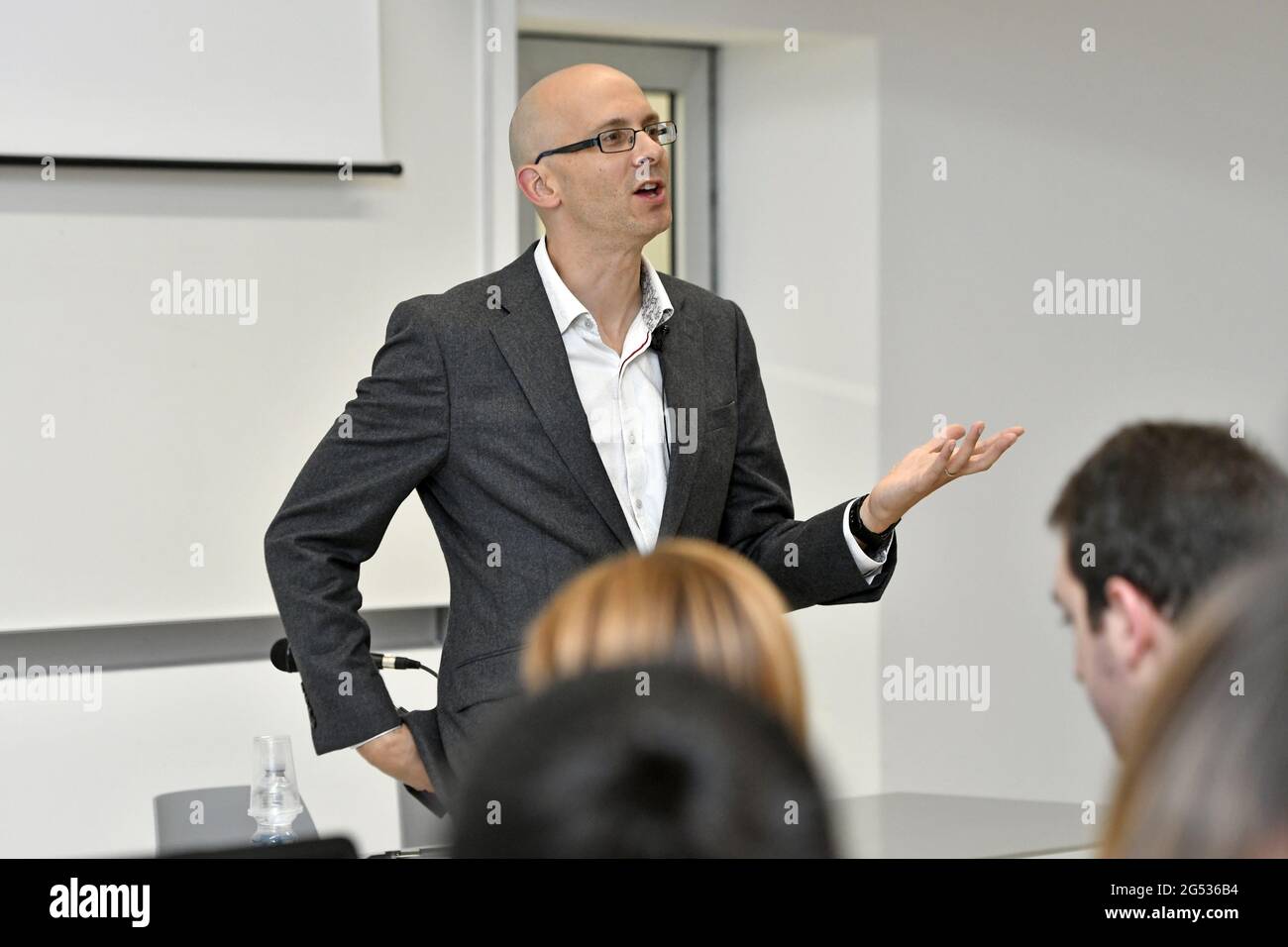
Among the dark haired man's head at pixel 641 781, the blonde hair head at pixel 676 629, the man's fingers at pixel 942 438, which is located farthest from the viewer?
the man's fingers at pixel 942 438

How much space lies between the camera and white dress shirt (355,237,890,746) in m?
2.43

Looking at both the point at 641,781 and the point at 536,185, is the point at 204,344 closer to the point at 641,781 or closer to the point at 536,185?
the point at 536,185

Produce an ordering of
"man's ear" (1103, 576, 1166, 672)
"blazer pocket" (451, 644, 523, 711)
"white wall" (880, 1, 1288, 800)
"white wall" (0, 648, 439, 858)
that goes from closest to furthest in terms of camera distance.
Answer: "man's ear" (1103, 576, 1166, 672), "blazer pocket" (451, 644, 523, 711), "white wall" (0, 648, 439, 858), "white wall" (880, 1, 1288, 800)

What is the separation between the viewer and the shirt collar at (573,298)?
248 centimetres

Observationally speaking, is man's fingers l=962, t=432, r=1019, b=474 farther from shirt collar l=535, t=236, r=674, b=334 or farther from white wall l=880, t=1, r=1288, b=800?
white wall l=880, t=1, r=1288, b=800

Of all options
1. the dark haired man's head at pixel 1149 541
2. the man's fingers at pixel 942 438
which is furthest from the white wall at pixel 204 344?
the dark haired man's head at pixel 1149 541

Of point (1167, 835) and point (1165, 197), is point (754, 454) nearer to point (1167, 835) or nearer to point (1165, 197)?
point (1167, 835)

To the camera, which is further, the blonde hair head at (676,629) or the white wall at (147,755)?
the white wall at (147,755)

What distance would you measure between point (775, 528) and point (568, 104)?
2.67 feet

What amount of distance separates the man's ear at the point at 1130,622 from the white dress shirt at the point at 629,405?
→ 109 centimetres

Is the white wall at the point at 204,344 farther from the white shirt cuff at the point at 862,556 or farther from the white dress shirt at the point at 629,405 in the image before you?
the white shirt cuff at the point at 862,556

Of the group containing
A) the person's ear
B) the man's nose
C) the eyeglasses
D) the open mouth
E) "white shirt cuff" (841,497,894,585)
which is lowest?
"white shirt cuff" (841,497,894,585)

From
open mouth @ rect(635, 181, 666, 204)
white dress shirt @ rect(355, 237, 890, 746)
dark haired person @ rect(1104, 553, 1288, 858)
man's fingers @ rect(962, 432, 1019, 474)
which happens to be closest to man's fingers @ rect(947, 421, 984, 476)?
man's fingers @ rect(962, 432, 1019, 474)
